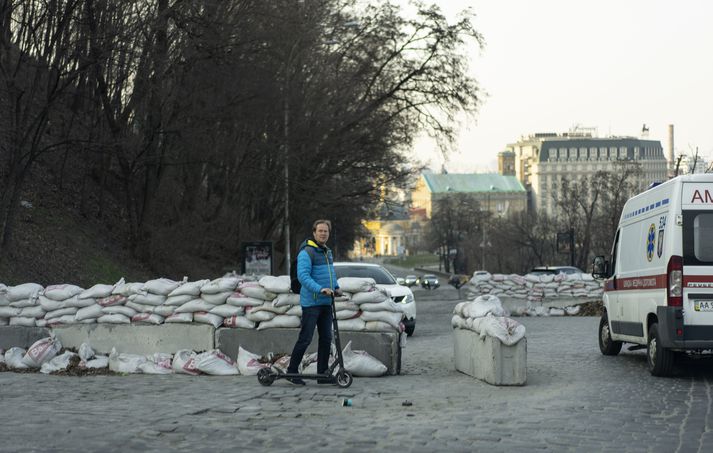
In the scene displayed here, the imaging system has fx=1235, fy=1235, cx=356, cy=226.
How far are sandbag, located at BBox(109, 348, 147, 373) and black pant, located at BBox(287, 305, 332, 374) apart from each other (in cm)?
252

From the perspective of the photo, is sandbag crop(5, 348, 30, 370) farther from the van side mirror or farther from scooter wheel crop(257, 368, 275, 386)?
the van side mirror

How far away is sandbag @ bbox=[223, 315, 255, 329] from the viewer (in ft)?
51.4

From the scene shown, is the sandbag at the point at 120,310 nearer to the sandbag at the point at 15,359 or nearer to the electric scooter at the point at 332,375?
the sandbag at the point at 15,359

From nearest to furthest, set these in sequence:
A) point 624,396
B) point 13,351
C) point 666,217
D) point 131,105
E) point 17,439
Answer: point 17,439 < point 624,396 < point 666,217 < point 13,351 < point 131,105

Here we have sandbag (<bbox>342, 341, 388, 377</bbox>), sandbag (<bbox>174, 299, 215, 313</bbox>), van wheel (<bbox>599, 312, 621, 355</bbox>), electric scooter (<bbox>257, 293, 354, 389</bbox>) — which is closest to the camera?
electric scooter (<bbox>257, 293, 354, 389</bbox>)

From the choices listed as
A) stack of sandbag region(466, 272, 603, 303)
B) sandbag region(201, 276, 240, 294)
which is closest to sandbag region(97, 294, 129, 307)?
sandbag region(201, 276, 240, 294)

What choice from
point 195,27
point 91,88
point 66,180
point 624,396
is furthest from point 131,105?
point 624,396

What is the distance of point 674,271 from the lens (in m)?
14.4

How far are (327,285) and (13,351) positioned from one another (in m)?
4.65

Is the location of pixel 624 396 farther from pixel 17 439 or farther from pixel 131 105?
pixel 131 105

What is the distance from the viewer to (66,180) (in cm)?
3850

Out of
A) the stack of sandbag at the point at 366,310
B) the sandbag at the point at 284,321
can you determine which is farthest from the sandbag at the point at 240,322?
the stack of sandbag at the point at 366,310

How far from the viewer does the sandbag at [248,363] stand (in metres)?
14.8

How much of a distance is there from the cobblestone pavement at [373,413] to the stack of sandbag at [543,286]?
2508cm
